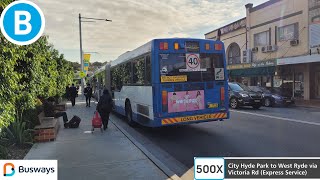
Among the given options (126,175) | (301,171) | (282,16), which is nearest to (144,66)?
(126,175)

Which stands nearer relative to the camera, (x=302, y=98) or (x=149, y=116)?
(x=149, y=116)

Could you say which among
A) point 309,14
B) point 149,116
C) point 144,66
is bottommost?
point 149,116

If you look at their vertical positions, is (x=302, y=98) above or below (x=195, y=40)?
below

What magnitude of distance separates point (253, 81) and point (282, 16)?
708 cm

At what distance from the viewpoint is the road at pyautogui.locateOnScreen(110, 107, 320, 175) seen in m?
7.10

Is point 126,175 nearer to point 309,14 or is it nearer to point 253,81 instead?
point 309,14

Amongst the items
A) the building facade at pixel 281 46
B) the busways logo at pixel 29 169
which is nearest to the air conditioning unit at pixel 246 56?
the building facade at pixel 281 46

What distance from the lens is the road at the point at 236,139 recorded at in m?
7.10

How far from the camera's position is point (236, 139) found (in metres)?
8.55

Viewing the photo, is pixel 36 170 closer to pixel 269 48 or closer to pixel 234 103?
pixel 234 103

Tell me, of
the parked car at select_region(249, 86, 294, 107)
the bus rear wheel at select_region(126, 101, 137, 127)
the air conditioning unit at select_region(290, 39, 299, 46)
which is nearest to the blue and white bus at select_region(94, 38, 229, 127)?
the bus rear wheel at select_region(126, 101, 137, 127)

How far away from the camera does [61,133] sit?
9664 mm

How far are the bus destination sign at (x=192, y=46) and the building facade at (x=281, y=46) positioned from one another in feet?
49.7

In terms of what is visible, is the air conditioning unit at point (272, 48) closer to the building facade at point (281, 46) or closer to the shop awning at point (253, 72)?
the building facade at point (281, 46)
